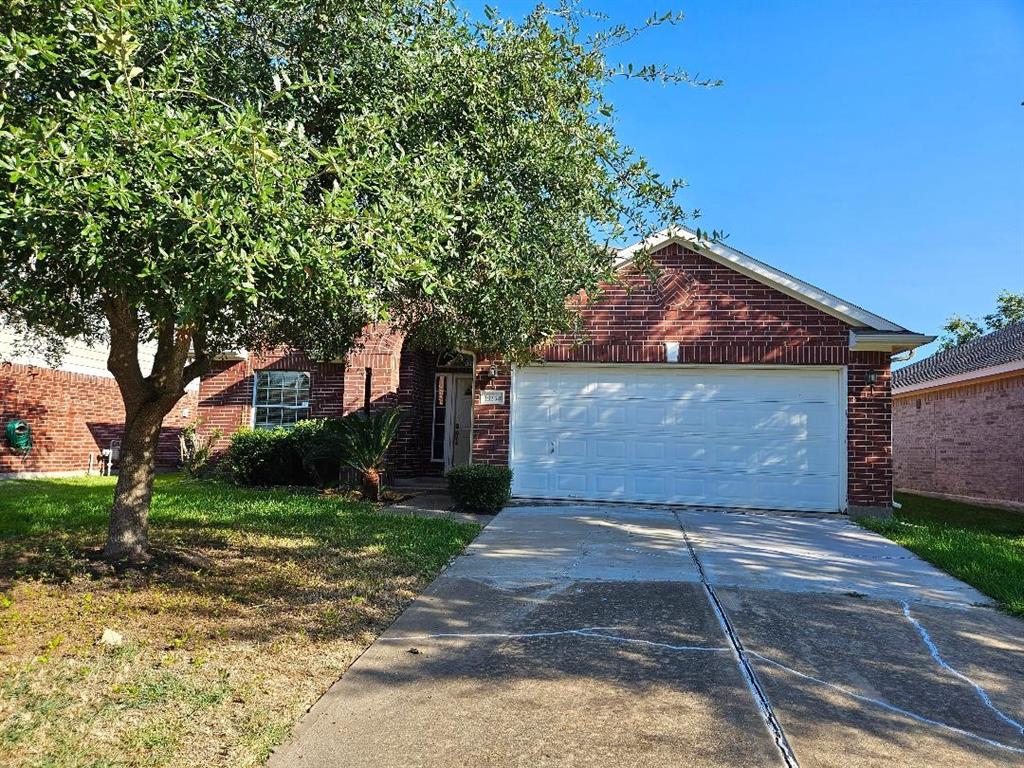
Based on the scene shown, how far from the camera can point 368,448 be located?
1183 centimetres

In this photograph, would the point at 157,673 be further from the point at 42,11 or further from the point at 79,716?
the point at 42,11

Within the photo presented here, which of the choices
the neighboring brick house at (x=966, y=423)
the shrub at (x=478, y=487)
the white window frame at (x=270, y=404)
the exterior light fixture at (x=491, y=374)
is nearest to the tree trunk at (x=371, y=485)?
the shrub at (x=478, y=487)

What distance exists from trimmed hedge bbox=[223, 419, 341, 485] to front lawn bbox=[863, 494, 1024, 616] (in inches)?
360

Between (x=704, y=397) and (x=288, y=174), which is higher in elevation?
(x=288, y=174)

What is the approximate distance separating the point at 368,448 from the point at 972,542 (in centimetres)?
851

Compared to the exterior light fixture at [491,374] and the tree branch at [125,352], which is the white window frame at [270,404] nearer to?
the exterior light fixture at [491,374]

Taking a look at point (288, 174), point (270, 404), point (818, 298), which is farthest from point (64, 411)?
point (818, 298)

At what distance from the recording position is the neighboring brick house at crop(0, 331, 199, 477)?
13.6 metres

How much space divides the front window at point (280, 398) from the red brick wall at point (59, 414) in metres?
2.12

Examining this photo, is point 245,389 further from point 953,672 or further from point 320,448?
point 953,672

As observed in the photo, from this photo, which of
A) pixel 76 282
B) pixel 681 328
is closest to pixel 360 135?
pixel 76 282

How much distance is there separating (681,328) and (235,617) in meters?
8.68

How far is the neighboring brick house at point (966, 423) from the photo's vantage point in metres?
14.5

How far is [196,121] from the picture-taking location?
407 cm
